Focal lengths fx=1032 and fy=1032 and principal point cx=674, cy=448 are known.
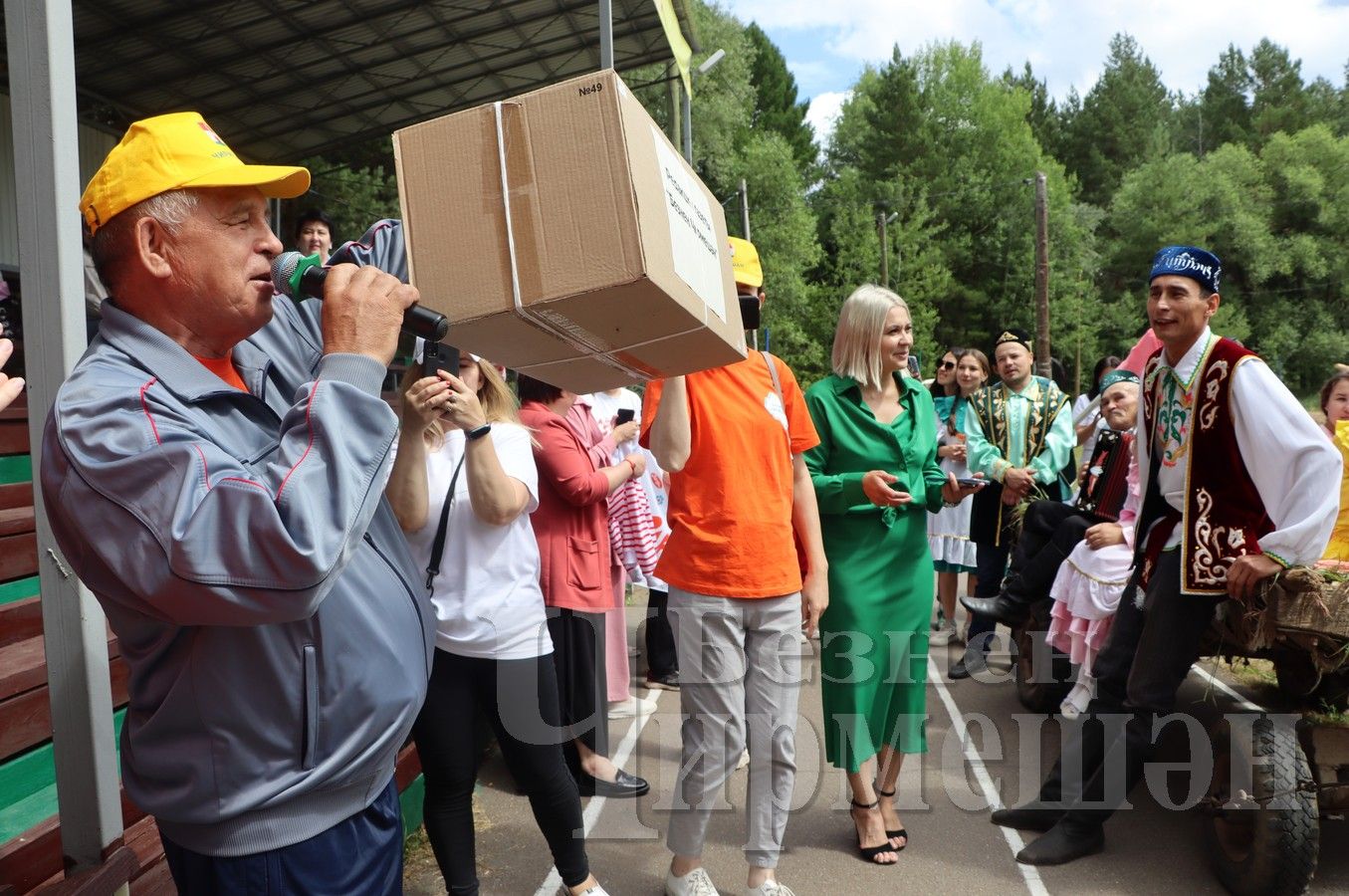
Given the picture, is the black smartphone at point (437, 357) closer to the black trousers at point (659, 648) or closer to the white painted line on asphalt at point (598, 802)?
the white painted line on asphalt at point (598, 802)

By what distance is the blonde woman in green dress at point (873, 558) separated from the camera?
3.98 meters

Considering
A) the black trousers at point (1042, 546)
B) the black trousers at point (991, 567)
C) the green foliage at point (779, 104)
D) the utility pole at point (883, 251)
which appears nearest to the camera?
the black trousers at point (1042, 546)

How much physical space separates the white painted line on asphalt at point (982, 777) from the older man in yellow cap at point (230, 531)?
2.85 metres

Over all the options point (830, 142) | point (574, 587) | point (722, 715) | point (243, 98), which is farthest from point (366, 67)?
point (830, 142)

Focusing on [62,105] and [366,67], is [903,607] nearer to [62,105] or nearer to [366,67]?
[62,105]

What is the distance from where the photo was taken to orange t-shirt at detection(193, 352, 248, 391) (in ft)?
5.78

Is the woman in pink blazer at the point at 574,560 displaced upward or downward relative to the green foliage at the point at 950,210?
downward

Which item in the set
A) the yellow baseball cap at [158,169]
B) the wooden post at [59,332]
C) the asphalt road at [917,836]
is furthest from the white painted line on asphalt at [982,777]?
the yellow baseball cap at [158,169]

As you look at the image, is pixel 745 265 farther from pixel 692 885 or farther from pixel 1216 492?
pixel 692 885

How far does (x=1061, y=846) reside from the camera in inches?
154

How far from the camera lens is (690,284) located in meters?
2.04

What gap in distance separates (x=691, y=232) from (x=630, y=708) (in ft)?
14.1

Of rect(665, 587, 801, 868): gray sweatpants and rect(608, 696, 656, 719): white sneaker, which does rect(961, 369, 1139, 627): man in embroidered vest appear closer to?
rect(608, 696, 656, 719): white sneaker

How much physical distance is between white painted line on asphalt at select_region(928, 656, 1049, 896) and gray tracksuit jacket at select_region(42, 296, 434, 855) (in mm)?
2898
